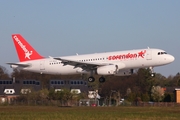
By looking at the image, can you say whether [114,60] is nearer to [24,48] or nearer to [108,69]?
[108,69]

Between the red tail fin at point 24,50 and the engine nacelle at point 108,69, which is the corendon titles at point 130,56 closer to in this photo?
the engine nacelle at point 108,69

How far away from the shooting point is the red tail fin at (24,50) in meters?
73.8

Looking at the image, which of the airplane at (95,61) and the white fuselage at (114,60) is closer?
the white fuselage at (114,60)

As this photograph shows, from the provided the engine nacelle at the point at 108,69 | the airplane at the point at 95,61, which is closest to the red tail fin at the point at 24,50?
the airplane at the point at 95,61

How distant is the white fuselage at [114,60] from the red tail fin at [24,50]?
1031 mm

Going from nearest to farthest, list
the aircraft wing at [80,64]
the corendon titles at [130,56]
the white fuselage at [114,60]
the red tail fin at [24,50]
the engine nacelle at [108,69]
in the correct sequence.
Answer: the white fuselage at [114,60] → the corendon titles at [130,56] → the engine nacelle at [108,69] → the aircraft wing at [80,64] → the red tail fin at [24,50]

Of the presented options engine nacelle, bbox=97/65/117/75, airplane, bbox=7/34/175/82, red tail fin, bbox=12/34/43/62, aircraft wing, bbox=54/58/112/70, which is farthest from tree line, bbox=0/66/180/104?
engine nacelle, bbox=97/65/117/75

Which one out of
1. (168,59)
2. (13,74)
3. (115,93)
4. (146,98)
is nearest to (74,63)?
(168,59)

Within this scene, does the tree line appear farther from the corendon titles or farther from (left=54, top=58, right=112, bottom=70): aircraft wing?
the corendon titles

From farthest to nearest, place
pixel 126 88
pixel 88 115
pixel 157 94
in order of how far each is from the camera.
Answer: pixel 126 88, pixel 157 94, pixel 88 115

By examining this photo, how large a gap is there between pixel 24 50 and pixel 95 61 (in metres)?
11.5

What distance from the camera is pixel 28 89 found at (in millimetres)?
107438

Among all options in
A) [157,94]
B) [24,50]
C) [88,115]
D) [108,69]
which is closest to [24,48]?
[24,50]

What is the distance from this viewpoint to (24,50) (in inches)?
2955
